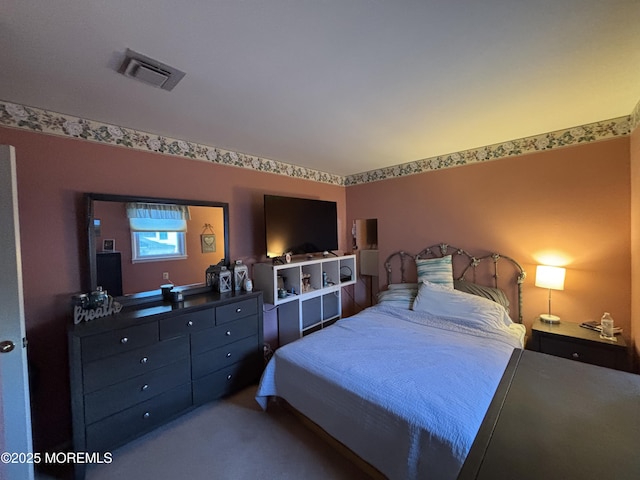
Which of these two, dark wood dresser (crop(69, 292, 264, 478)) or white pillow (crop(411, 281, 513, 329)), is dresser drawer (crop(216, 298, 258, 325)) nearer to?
dark wood dresser (crop(69, 292, 264, 478))

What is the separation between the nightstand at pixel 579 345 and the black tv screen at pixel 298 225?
231 centimetres

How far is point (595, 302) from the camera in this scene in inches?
87.7

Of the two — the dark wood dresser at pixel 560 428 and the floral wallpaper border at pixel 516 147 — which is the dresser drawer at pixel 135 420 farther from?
the floral wallpaper border at pixel 516 147

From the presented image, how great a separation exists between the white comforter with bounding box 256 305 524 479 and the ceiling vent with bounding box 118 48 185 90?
6.43 ft

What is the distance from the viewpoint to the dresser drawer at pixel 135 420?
5.22 ft

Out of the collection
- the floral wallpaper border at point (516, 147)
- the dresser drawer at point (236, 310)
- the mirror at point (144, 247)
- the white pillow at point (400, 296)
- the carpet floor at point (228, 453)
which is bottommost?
the carpet floor at point (228, 453)

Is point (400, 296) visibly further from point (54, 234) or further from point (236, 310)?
point (54, 234)

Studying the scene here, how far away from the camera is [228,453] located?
1691mm

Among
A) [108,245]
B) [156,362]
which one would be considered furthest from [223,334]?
[108,245]

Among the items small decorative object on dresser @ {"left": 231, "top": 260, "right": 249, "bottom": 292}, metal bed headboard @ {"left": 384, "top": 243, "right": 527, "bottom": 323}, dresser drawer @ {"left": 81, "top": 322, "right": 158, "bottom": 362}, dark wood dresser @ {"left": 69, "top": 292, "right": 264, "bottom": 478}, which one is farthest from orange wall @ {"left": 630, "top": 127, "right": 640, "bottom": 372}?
dresser drawer @ {"left": 81, "top": 322, "right": 158, "bottom": 362}

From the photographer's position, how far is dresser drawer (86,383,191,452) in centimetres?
159

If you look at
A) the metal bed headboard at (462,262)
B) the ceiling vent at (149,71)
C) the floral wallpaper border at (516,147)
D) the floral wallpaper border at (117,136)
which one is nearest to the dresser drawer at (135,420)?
the floral wallpaper border at (117,136)

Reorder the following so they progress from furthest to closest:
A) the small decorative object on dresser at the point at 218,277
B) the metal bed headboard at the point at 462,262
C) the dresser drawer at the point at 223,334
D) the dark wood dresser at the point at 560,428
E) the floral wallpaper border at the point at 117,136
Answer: the metal bed headboard at the point at 462,262
the small decorative object on dresser at the point at 218,277
the dresser drawer at the point at 223,334
the floral wallpaper border at the point at 117,136
the dark wood dresser at the point at 560,428

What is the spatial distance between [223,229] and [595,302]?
11.7ft
